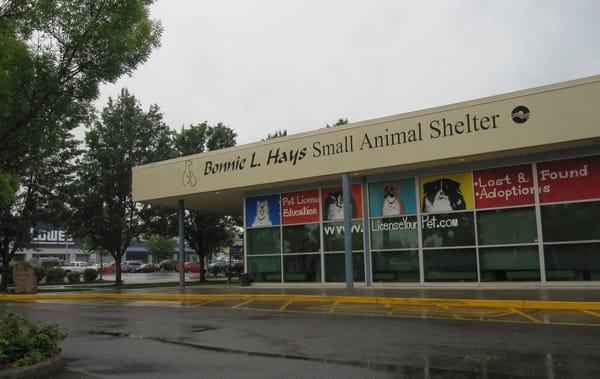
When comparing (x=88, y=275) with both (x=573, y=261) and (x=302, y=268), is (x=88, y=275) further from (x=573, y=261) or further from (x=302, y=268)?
(x=573, y=261)

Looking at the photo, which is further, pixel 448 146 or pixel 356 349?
pixel 448 146

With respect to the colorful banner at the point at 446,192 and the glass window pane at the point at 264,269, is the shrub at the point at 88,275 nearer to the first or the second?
the glass window pane at the point at 264,269

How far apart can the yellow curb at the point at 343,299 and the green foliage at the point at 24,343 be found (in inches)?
400

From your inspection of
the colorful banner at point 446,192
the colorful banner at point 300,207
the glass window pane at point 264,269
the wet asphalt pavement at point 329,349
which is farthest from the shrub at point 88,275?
the wet asphalt pavement at point 329,349

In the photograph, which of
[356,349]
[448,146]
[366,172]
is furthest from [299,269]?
[356,349]

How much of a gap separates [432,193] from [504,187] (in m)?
2.58

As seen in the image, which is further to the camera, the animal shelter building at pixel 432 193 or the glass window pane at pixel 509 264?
the glass window pane at pixel 509 264

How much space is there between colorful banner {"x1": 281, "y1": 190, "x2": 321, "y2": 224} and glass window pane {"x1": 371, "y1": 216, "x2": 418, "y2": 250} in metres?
A: 2.80

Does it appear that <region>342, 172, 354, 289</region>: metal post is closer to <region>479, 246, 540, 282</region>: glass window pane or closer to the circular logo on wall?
<region>479, 246, 540, 282</region>: glass window pane

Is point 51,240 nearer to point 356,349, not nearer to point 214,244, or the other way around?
point 214,244

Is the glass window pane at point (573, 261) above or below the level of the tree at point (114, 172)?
below

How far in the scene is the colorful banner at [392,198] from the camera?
21.5 metres

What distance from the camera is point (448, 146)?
19078 mm

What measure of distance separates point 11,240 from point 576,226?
94.3 ft
